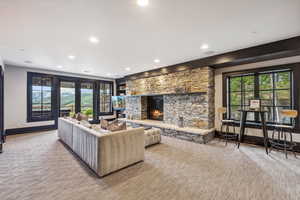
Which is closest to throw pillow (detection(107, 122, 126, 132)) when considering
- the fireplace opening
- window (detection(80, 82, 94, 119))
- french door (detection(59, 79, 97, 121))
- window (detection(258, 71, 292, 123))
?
the fireplace opening

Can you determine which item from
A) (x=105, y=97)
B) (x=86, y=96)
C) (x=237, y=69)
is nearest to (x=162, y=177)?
(x=237, y=69)

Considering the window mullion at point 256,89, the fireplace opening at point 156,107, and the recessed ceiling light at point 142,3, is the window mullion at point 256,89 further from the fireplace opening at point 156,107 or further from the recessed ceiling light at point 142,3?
the recessed ceiling light at point 142,3

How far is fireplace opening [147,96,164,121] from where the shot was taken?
6.53 m

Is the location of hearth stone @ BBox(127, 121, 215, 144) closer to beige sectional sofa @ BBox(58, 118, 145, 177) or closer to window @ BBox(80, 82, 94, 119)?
beige sectional sofa @ BBox(58, 118, 145, 177)

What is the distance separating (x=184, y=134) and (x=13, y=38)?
17.4 ft

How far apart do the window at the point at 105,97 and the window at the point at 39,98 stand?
100 inches

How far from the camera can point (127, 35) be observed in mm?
3020

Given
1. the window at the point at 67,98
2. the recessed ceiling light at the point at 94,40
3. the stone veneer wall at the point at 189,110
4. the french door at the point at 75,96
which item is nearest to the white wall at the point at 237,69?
the stone veneer wall at the point at 189,110

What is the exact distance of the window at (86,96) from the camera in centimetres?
751

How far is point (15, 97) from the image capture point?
560cm

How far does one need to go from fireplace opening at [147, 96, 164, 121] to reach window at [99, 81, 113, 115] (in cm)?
300

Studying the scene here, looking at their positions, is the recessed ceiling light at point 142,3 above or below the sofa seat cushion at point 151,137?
above

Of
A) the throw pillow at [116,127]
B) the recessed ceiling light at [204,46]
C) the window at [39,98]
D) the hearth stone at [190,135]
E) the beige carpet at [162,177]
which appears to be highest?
the recessed ceiling light at [204,46]

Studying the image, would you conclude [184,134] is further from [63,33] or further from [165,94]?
[63,33]
